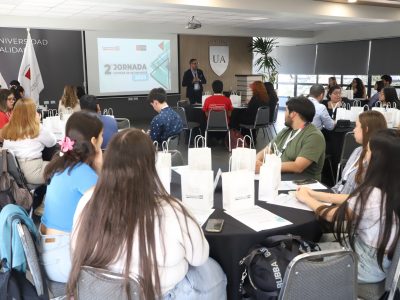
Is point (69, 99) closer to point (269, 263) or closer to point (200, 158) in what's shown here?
point (200, 158)

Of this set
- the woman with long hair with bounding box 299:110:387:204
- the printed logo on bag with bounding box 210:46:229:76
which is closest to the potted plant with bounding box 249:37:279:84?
the printed logo on bag with bounding box 210:46:229:76

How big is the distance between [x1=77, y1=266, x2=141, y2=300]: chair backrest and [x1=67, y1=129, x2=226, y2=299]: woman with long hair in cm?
4

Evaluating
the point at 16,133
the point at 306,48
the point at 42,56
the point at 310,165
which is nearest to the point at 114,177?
the point at 310,165

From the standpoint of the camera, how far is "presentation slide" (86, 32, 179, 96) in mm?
9602

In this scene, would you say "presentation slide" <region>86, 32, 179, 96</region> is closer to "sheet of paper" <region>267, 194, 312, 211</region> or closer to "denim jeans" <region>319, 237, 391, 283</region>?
"sheet of paper" <region>267, 194, 312, 211</region>

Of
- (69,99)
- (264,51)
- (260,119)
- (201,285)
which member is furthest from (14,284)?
(264,51)

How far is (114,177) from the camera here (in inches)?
56.6

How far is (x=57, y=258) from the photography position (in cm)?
181

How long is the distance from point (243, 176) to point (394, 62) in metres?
9.38

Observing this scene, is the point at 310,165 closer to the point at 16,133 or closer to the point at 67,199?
the point at 67,199

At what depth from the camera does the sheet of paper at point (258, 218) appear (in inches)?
75.1

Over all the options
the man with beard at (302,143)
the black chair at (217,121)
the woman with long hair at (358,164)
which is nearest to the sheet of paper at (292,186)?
the woman with long hair at (358,164)

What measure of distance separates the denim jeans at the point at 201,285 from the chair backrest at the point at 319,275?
1.05ft

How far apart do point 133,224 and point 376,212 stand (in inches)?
42.5
